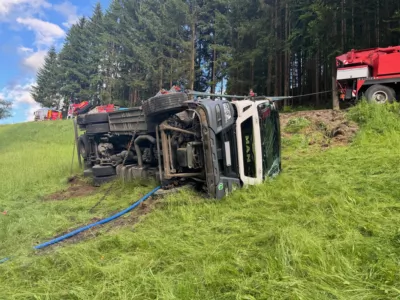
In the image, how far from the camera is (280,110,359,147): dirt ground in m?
7.98

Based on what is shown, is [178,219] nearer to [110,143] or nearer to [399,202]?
[399,202]

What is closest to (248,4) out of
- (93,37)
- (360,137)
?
(360,137)

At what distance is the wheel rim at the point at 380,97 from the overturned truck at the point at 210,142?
19.6ft

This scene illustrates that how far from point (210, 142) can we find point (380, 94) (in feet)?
27.0

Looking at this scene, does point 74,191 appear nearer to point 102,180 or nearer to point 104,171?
point 102,180

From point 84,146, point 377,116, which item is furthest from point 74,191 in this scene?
point 377,116

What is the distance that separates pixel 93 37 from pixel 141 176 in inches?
1647

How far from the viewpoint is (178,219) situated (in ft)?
11.4

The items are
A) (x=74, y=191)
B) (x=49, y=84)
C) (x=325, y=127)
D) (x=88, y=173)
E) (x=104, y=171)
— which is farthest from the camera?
(x=49, y=84)

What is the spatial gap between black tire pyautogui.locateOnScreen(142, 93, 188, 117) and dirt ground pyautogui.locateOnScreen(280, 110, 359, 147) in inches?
181

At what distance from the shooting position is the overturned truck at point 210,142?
408cm

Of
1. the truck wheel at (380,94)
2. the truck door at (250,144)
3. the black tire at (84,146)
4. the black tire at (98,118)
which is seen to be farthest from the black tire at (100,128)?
the truck wheel at (380,94)

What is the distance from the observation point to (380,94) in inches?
387

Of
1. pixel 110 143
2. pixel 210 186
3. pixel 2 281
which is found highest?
pixel 110 143
